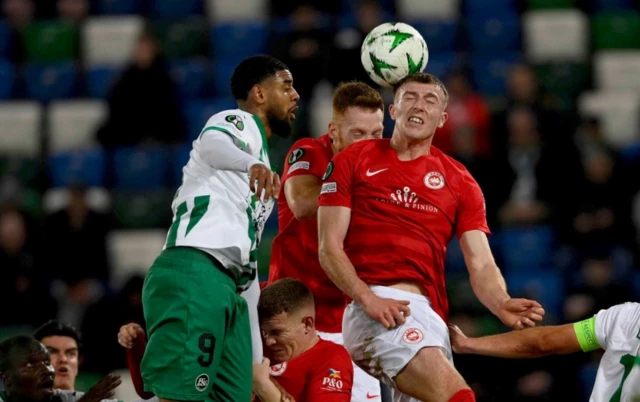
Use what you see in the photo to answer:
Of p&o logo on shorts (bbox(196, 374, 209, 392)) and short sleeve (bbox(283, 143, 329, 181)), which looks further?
short sleeve (bbox(283, 143, 329, 181))

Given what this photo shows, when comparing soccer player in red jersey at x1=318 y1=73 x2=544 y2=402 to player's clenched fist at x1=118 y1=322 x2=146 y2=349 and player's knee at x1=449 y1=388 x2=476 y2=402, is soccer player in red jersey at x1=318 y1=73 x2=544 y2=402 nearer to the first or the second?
player's knee at x1=449 y1=388 x2=476 y2=402

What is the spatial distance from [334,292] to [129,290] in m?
3.47

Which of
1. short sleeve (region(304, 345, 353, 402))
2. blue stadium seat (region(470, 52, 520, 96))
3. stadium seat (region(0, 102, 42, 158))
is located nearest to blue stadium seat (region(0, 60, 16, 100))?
stadium seat (region(0, 102, 42, 158))

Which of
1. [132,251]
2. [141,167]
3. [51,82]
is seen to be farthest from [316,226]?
[51,82]

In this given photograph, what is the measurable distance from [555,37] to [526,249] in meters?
2.99

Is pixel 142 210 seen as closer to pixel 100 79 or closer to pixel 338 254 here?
pixel 100 79

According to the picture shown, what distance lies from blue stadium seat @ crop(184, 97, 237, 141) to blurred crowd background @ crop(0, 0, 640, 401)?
0.06 ft

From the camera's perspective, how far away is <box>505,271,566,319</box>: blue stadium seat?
1045cm

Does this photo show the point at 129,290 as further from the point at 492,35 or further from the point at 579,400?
the point at 492,35

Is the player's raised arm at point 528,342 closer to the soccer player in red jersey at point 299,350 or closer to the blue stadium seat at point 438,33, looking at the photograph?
the soccer player in red jersey at point 299,350

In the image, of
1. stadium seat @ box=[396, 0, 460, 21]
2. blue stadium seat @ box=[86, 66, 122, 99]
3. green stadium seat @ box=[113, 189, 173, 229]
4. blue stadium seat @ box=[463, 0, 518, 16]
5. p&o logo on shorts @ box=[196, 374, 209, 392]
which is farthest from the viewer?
blue stadium seat @ box=[463, 0, 518, 16]

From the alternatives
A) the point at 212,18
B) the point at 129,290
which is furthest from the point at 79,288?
the point at 212,18

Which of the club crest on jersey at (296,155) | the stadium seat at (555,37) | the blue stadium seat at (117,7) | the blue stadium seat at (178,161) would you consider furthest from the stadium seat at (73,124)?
the club crest on jersey at (296,155)

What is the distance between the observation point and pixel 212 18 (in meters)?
13.3
